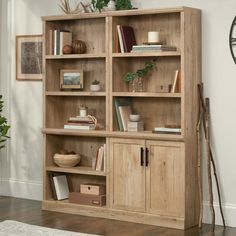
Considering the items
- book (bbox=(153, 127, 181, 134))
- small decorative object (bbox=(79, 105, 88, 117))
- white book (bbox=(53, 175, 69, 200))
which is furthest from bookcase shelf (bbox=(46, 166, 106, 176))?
book (bbox=(153, 127, 181, 134))

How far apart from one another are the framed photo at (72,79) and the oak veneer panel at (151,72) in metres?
0.49

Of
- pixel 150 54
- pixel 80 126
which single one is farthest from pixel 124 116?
pixel 150 54

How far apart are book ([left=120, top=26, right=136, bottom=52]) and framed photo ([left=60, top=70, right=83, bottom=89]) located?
659 millimetres

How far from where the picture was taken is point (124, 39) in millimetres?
6066

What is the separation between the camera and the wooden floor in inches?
220

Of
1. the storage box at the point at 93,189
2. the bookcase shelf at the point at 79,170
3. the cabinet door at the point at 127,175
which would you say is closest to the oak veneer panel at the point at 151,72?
the cabinet door at the point at 127,175

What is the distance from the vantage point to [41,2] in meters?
6.98

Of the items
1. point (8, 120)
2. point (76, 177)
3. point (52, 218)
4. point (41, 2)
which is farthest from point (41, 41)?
point (52, 218)

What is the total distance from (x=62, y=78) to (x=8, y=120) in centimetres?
103

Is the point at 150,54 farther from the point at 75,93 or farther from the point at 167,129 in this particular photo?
the point at 75,93

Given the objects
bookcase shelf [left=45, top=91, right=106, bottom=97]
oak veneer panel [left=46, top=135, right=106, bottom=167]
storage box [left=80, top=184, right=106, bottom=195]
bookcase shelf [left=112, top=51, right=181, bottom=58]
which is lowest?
storage box [left=80, top=184, right=106, bottom=195]

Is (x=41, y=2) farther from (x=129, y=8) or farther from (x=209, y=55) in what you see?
(x=209, y=55)

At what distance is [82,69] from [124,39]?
0.73 metres

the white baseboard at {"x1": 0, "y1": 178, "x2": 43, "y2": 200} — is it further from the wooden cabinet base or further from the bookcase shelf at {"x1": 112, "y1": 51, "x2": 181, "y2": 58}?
the bookcase shelf at {"x1": 112, "y1": 51, "x2": 181, "y2": 58}
